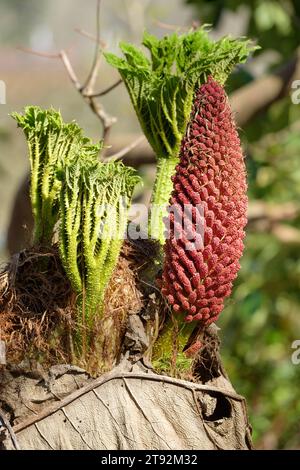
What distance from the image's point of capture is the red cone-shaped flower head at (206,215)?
37.9 inches

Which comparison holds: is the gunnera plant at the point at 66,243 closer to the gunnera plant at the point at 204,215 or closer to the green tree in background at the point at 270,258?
the gunnera plant at the point at 204,215

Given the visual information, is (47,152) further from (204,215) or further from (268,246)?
(268,246)

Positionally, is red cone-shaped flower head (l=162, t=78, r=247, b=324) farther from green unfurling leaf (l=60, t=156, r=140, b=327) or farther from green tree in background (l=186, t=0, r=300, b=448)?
green tree in background (l=186, t=0, r=300, b=448)

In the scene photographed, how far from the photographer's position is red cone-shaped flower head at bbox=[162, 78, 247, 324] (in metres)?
0.96

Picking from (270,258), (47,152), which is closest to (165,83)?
(47,152)

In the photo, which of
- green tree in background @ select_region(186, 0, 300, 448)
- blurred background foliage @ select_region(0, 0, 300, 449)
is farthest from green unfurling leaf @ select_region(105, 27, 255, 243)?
green tree in background @ select_region(186, 0, 300, 448)

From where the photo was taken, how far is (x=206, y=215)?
3.15 feet

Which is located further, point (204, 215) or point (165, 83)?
point (165, 83)

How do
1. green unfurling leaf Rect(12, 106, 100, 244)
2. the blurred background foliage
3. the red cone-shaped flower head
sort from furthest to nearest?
the blurred background foliage
green unfurling leaf Rect(12, 106, 100, 244)
the red cone-shaped flower head

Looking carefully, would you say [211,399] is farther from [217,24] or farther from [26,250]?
[217,24]

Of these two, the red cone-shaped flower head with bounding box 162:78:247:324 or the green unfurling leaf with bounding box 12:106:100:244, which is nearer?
the red cone-shaped flower head with bounding box 162:78:247:324

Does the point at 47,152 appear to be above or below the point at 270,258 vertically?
below

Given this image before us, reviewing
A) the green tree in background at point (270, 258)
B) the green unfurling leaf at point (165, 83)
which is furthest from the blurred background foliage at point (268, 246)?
the green unfurling leaf at point (165, 83)
